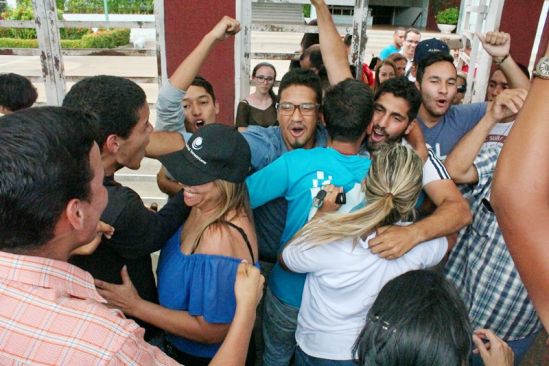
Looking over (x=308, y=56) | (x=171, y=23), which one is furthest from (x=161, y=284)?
(x=171, y=23)

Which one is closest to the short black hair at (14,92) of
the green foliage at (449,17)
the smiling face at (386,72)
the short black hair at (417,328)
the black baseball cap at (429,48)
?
the short black hair at (417,328)

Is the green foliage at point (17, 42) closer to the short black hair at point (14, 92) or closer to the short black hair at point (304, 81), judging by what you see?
the short black hair at point (14, 92)

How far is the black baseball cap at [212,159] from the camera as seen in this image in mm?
1657

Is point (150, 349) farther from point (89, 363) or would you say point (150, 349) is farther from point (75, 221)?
point (75, 221)

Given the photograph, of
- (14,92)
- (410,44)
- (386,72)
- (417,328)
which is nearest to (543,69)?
(417,328)

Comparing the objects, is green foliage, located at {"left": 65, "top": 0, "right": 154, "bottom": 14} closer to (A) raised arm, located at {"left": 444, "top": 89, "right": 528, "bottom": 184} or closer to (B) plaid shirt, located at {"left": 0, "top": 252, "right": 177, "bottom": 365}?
(A) raised arm, located at {"left": 444, "top": 89, "right": 528, "bottom": 184}

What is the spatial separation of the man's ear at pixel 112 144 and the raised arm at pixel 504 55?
2.50 metres

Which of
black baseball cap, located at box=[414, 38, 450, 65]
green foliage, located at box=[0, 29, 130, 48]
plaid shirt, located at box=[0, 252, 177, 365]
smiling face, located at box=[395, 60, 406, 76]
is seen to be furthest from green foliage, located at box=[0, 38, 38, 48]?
plaid shirt, located at box=[0, 252, 177, 365]

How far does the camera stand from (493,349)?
55.3 inches

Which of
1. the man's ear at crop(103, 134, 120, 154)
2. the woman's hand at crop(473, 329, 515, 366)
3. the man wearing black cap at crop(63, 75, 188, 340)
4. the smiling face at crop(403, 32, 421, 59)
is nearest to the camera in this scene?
the woman's hand at crop(473, 329, 515, 366)

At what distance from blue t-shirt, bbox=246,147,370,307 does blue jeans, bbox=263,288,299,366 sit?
3.5 inches

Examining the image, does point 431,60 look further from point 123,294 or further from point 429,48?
point 123,294

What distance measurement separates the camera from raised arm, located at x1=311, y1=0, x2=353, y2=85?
9.09 ft

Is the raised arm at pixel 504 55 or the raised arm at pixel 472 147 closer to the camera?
the raised arm at pixel 472 147
